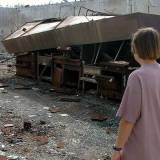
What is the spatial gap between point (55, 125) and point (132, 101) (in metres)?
4.64

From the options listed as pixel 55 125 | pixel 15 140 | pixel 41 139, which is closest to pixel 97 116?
pixel 55 125

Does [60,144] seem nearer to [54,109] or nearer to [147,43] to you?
[54,109]

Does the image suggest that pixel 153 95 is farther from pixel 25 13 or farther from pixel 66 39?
pixel 25 13

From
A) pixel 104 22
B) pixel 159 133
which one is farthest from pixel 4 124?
pixel 159 133

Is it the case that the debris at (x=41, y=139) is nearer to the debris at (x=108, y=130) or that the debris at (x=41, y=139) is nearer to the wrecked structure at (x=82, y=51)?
the debris at (x=108, y=130)

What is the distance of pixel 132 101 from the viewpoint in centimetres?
280

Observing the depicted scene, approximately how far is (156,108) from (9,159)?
119 inches

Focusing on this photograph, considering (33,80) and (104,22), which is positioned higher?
(104,22)

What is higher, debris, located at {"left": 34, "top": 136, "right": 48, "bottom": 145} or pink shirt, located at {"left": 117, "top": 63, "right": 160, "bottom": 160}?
pink shirt, located at {"left": 117, "top": 63, "right": 160, "bottom": 160}

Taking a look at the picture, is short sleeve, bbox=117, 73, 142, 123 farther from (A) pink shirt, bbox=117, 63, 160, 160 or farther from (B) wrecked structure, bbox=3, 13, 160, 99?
(B) wrecked structure, bbox=3, 13, 160, 99

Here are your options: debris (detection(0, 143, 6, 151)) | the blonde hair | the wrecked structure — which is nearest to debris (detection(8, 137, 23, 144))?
debris (detection(0, 143, 6, 151))

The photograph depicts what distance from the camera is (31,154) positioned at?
18.9ft

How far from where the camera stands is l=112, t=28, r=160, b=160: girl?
278 cm

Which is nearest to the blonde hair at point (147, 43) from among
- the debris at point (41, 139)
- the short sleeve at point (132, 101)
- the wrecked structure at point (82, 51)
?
the short sleeve at point (132, 101)
